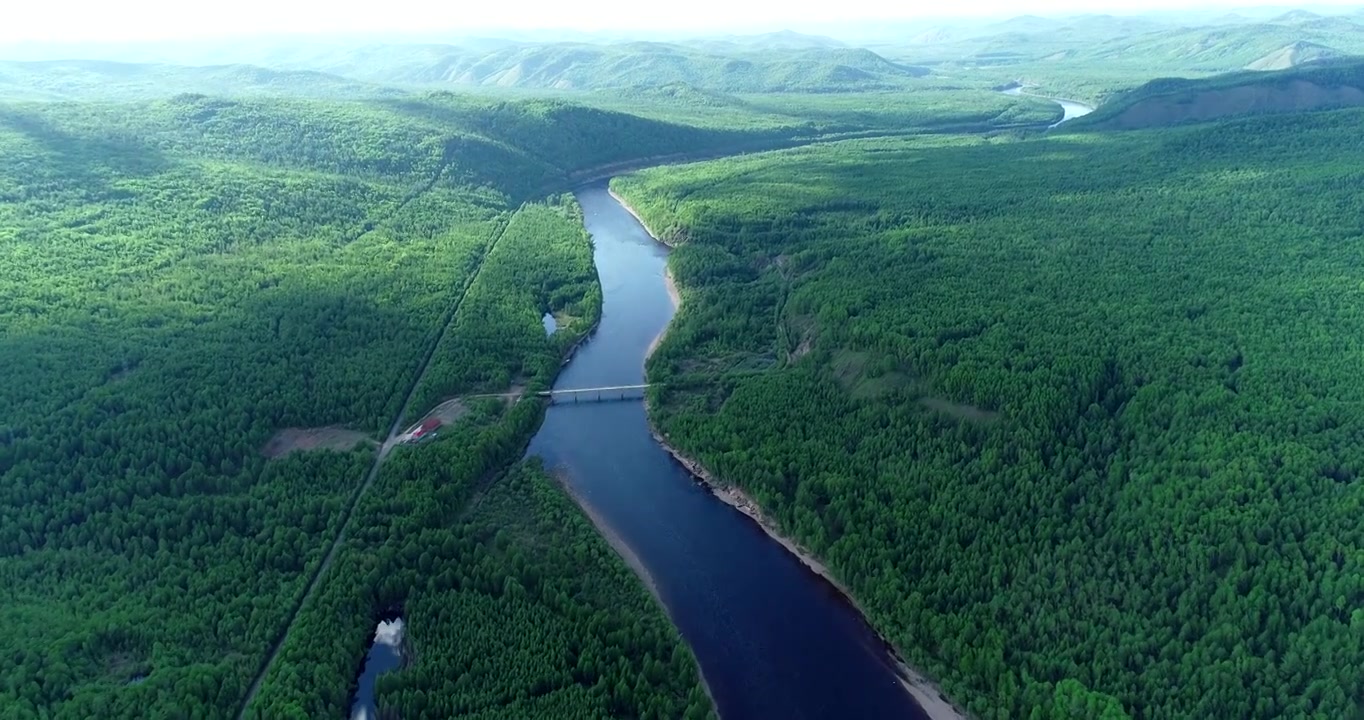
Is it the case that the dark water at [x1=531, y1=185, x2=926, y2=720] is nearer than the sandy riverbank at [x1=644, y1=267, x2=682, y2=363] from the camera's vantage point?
Yes

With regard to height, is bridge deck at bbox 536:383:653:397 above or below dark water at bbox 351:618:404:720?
above

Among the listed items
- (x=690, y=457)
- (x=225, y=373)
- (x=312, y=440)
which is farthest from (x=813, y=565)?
(x=225, y=373)

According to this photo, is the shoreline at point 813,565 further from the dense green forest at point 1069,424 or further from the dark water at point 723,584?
the dense green forest at point 1069,424

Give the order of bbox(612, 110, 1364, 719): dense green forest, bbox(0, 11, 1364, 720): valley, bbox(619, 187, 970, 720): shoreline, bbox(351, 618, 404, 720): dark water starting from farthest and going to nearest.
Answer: bbox(351, 618, 404, 720): dark water → bbox(619, 187, 970, 720): shoreline → bbox(0, 11, 1364, 720): valley → bbox(612, 110, 1364, 719): dense green forest

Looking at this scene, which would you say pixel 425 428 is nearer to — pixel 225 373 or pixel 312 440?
pixel 312 440

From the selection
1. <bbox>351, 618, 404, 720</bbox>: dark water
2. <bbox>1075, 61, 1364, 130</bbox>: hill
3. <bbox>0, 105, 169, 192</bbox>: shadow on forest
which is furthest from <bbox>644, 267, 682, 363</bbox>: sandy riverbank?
<bbox>1075, 61, 1364, 130</bbox>: hill

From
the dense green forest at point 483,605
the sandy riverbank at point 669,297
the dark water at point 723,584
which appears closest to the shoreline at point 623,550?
the dark water at point 723,584

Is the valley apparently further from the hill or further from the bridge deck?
the hill
